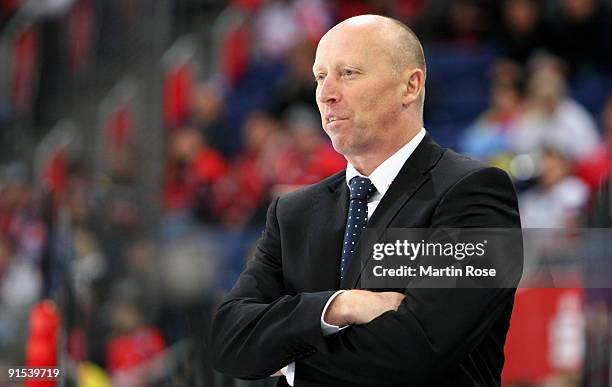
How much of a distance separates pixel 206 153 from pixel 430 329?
8017 mm

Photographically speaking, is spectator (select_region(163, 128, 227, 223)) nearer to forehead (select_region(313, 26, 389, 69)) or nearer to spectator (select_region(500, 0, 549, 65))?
spectator (select_region(500, 0, 549, 65))

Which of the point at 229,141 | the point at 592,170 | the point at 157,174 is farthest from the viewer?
the point at 229,141

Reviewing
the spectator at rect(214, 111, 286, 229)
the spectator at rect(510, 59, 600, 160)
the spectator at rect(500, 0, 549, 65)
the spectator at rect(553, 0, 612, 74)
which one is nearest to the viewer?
the spectator at rect(510, 59, 600, 160)

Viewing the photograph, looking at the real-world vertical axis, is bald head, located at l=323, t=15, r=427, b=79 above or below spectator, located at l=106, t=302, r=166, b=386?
above

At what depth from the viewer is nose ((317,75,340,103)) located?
2.63 m

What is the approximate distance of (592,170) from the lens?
23.4 ft

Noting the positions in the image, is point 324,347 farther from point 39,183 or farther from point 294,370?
point 39,183

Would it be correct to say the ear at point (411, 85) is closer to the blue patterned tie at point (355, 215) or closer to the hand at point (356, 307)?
the blue patterned tie at point (355, 215)

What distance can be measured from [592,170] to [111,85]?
16.1 ft

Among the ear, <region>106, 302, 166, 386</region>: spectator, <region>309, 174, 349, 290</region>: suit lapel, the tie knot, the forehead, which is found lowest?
<region>106, 302, 166, 386</region>: spectator

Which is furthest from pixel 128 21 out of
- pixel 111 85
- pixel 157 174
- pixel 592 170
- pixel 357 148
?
pixel 357 148

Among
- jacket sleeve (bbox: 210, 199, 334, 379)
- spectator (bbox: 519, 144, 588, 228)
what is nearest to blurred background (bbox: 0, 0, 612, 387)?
spectator (bbox: 519, 144, 588, 228)

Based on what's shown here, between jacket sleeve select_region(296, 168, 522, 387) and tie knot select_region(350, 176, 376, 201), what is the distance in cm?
20

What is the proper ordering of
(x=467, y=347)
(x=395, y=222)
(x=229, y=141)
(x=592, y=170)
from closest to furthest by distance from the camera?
(x=467, y=347) < (x=395, y=222) < (x=592, y=170) < (x=229, y=141)
